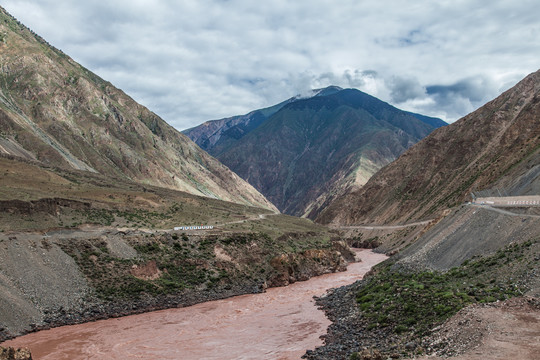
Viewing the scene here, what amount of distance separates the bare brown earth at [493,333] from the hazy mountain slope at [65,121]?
111501 millimetres

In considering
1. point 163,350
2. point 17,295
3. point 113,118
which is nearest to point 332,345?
point 163,350

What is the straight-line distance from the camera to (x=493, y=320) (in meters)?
23.4

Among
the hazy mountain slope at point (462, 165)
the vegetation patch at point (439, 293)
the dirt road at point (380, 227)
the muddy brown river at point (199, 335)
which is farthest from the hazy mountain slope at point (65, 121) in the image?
the vegetation patch at point (439, 293)

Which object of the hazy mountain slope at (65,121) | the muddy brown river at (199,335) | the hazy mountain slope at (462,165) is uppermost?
the hazy mountain slope at (65,121)

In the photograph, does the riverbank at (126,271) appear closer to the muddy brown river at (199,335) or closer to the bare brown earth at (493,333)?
the muddy brown river at (199,335)

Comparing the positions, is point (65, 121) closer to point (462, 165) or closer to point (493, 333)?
point (462, 165)

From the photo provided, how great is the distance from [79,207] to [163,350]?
145 feet

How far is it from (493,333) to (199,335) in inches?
969

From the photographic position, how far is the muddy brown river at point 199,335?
109 ft

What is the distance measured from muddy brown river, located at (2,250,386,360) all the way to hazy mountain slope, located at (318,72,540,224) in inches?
1520

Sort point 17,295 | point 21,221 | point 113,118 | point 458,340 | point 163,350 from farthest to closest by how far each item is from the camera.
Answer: point 113,118
point 21,221
point 17,295
point 163,350
point 458,340

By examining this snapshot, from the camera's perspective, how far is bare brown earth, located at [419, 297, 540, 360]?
19656 millimetres

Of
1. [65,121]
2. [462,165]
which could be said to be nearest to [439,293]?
[462,165]

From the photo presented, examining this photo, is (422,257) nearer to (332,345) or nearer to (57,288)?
(332,345)
